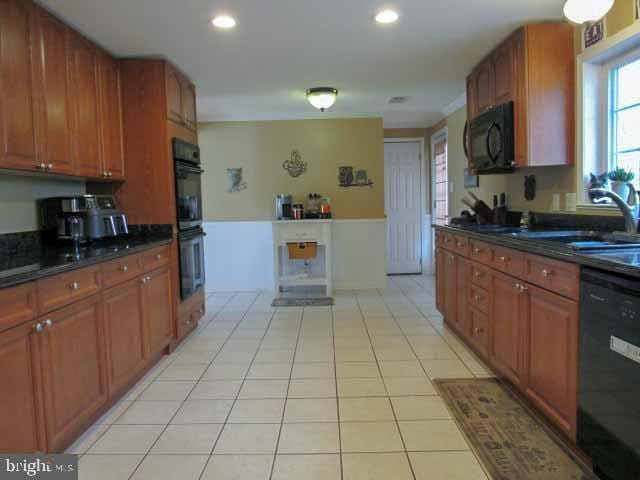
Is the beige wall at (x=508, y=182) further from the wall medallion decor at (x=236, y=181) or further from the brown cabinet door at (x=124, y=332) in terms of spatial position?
the brown cabinet door at (x=124, y=332)

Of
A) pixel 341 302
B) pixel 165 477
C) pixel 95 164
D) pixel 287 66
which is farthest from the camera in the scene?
pixel 341 302

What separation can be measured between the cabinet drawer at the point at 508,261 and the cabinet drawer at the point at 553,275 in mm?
64

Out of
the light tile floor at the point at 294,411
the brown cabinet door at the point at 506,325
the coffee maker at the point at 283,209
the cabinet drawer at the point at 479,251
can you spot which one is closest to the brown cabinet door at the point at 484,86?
the cabinet drawer at the point at 479,251

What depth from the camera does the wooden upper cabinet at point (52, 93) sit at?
7.94 feet

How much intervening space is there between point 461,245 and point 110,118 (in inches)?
107

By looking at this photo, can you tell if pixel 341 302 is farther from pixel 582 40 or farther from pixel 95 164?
pixel 582 40

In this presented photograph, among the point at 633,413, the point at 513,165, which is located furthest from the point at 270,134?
the point at 633,413

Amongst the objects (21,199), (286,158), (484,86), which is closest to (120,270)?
(21,199)

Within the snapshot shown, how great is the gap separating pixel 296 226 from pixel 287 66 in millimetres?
2061

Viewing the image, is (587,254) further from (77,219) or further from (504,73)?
(77,219)

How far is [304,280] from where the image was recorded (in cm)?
534

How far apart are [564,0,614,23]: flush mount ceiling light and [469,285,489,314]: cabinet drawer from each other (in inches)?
60.7

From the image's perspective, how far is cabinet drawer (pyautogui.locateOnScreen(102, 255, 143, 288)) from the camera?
7.73ft

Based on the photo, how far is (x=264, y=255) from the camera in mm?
5793
